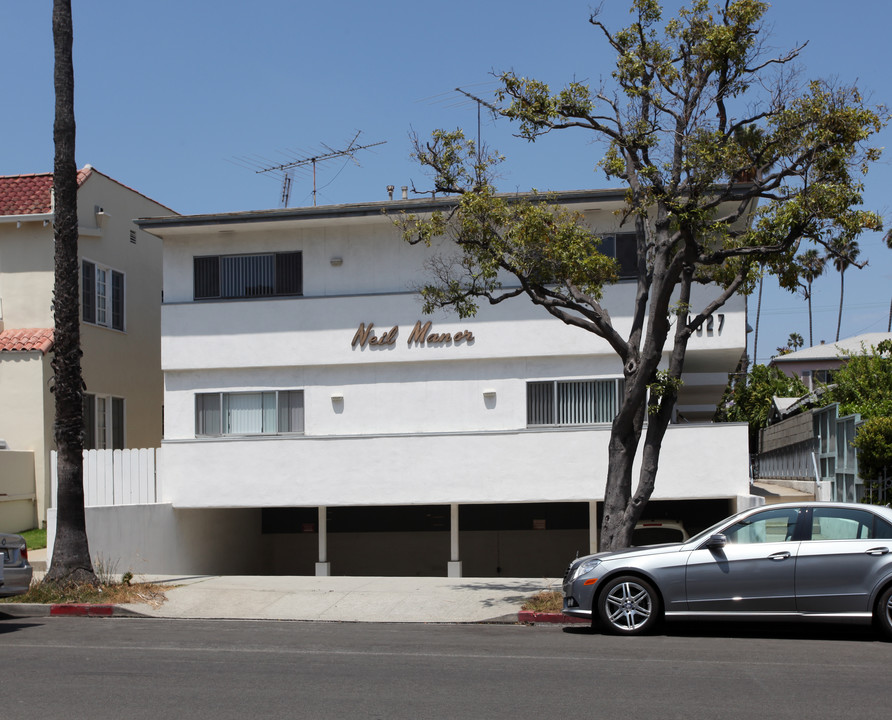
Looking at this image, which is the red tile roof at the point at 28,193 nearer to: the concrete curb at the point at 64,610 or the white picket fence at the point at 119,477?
the white picket fence at the point at 119,477

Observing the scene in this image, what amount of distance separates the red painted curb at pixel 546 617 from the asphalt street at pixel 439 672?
1.40 ft

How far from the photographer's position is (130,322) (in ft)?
84.0

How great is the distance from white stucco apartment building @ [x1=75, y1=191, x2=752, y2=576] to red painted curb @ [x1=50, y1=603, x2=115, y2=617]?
203 inches

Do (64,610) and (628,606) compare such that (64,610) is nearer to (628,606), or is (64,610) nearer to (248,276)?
(628,606)

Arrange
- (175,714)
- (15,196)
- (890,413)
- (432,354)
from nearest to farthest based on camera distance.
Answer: (175,714) < (890,413) < (432,354) < (15,196)

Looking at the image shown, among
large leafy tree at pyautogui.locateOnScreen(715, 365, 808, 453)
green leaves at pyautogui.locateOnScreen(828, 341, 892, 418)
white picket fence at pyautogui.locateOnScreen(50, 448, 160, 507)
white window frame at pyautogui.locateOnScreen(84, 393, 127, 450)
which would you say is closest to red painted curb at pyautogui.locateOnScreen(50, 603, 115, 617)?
white picket fence at pyautogui.locateOnScreen(50, 448, 160, 507)

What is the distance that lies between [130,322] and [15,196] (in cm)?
405

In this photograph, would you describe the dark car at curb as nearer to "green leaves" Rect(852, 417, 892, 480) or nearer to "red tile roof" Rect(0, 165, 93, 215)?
"red tile roof" Rect(0, 165, 93, 215)

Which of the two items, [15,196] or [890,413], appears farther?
[15,196]

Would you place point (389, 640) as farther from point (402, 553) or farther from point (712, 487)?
point (402, 553)

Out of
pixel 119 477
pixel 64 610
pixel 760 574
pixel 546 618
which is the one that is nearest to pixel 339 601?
pixel 546 618

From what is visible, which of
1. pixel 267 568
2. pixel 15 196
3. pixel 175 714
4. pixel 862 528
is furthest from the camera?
pixel 267 568

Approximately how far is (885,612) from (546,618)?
3906 mm

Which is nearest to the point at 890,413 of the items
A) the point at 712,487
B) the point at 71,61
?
Answer: the point at 712,487
